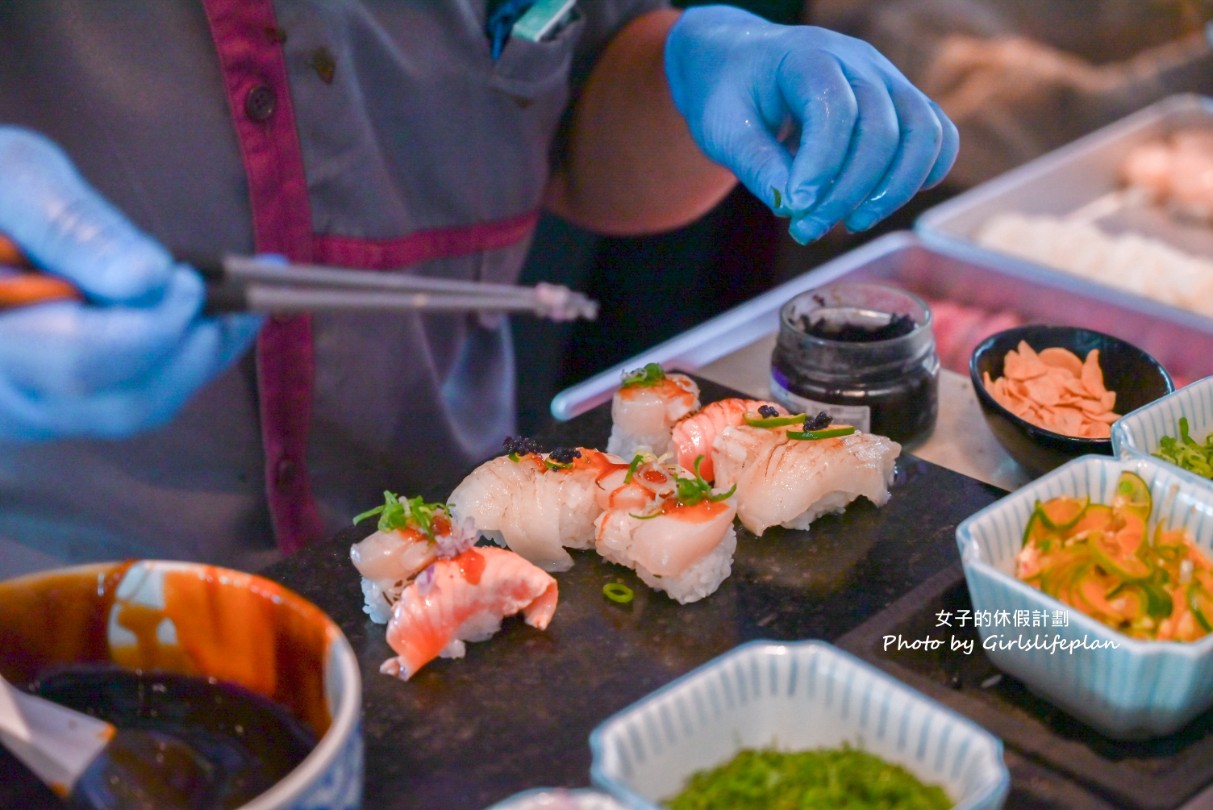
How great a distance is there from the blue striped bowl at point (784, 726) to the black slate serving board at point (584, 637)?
6.2 inches

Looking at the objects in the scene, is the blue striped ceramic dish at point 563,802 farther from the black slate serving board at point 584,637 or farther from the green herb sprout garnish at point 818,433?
the green herb sprout garnish at point 818,433

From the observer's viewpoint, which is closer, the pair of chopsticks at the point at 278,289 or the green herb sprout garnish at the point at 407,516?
the pair of chopsticks at the point at 278,289

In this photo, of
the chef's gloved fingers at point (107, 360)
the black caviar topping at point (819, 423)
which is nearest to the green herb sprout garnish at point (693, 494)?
the black caviar topping at point (819, 423)

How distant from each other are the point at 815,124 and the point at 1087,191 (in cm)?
221

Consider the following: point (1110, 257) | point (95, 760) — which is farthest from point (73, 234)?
point (1110, 257)

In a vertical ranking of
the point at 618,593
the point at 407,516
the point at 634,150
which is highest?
the point at 634,150

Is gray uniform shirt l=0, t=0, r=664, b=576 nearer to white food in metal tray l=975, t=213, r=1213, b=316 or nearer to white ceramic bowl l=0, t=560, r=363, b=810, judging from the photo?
white ceramic bowl l=0, t=560, r=363, b=810

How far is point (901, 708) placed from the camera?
4.33 ft

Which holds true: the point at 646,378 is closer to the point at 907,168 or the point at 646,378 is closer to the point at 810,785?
the point at 907,168

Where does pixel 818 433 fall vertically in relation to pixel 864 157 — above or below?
below

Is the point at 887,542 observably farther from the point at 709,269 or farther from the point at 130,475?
the point at 709,269

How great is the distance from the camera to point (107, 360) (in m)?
1.25

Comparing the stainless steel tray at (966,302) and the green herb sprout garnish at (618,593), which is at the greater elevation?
the green herb sprout garnish at (618,593)

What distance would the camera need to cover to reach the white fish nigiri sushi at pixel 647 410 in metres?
2.06
